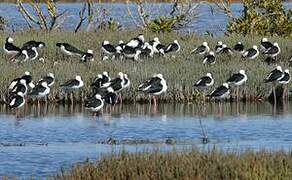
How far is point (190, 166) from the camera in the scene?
37.4 ft

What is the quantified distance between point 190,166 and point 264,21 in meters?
23.6

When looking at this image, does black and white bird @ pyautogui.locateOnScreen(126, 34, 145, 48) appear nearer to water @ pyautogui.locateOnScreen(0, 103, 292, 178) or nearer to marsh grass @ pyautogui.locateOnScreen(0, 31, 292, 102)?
marsh grass @ pyautogui.locateOnScreen(0, 31, 292, 102)

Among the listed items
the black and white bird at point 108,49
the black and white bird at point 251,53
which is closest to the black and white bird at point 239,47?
the black and white bird at point 251,53

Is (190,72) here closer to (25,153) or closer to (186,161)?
(25,153)

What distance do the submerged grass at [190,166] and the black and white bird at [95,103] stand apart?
10059 mm

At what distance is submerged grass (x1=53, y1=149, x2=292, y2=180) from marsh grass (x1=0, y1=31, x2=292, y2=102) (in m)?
12.6

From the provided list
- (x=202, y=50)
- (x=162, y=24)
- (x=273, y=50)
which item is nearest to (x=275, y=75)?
(x=273, y=50)

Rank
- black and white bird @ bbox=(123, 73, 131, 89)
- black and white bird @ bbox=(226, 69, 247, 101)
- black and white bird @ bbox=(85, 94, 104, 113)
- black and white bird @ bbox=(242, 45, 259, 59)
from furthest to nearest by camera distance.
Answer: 1. black and white bird @ bbox=(242, 45, 259, 59)
2. black and white bird @ bbox=(226, 69, 247, 101)
3. black and white bird @ bbox=(123, 73, 131, 89)
4. black and white bird @ bbox=(85, 94, 104, 113)

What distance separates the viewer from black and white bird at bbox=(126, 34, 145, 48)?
29073 millimetres

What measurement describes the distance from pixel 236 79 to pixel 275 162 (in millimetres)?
→ 13199

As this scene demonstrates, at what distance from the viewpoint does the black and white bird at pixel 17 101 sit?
2260 centimetres

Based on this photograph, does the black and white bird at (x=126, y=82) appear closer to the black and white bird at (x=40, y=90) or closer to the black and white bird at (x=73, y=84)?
the black and white bird at (x=73, y=84)

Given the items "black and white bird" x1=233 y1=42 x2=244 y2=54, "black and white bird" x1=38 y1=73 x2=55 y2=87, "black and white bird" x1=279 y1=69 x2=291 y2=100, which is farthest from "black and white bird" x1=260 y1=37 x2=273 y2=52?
"black and white bird" x1=38 y1=73 x2=55 y2=87

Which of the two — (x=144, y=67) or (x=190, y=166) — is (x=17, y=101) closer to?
(x=144, y=67)
